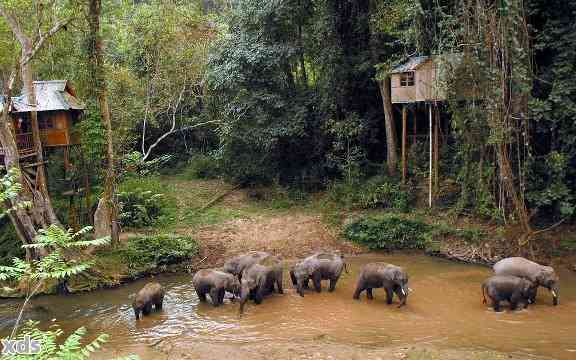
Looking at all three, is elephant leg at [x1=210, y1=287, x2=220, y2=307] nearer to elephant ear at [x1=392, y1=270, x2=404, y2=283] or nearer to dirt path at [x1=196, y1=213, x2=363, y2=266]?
dirt path at [x1=196, y1=213, x2=363, y2=266]

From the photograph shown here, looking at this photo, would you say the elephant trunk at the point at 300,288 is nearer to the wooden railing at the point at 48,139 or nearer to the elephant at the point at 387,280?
the elephant at the point at 387,280

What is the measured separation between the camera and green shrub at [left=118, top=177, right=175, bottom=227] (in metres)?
20.5

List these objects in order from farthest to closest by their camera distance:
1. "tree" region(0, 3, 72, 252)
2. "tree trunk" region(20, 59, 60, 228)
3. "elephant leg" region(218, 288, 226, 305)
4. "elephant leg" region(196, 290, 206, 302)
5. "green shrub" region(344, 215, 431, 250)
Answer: "green shrub" region(344, 215, 431, 250) < "tree trunk" region(20, 59, 60, 228) < "tree" region(0, 3, 72, 252) < "elephant leg" region(196, 290, 206, 302) < "elephant leg" region(218, 288, 226, 305)

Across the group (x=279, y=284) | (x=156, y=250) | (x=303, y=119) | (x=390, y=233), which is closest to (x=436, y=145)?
(x=390, y=233)

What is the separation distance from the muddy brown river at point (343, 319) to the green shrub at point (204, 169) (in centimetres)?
1280

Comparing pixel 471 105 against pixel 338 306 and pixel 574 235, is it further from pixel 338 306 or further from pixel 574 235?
pixel 338 306

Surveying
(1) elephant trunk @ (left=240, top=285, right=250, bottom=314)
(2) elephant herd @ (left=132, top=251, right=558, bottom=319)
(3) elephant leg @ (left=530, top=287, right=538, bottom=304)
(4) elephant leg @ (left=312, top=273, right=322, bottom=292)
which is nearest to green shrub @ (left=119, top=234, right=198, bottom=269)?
(2) elephant herd @ (left=132, top=251, right=558, bottom=319)

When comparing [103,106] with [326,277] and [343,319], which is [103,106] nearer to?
[326,277]

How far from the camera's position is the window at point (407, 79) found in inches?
747

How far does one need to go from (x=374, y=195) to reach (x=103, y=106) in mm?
10679

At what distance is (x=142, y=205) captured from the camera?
21203mm

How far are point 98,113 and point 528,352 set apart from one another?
48.0ft

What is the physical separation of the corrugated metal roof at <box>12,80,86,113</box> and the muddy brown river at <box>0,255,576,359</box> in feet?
21.4

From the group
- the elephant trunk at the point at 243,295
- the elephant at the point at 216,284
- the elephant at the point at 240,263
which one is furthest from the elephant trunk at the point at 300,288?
the elephant at the point at 216,284
